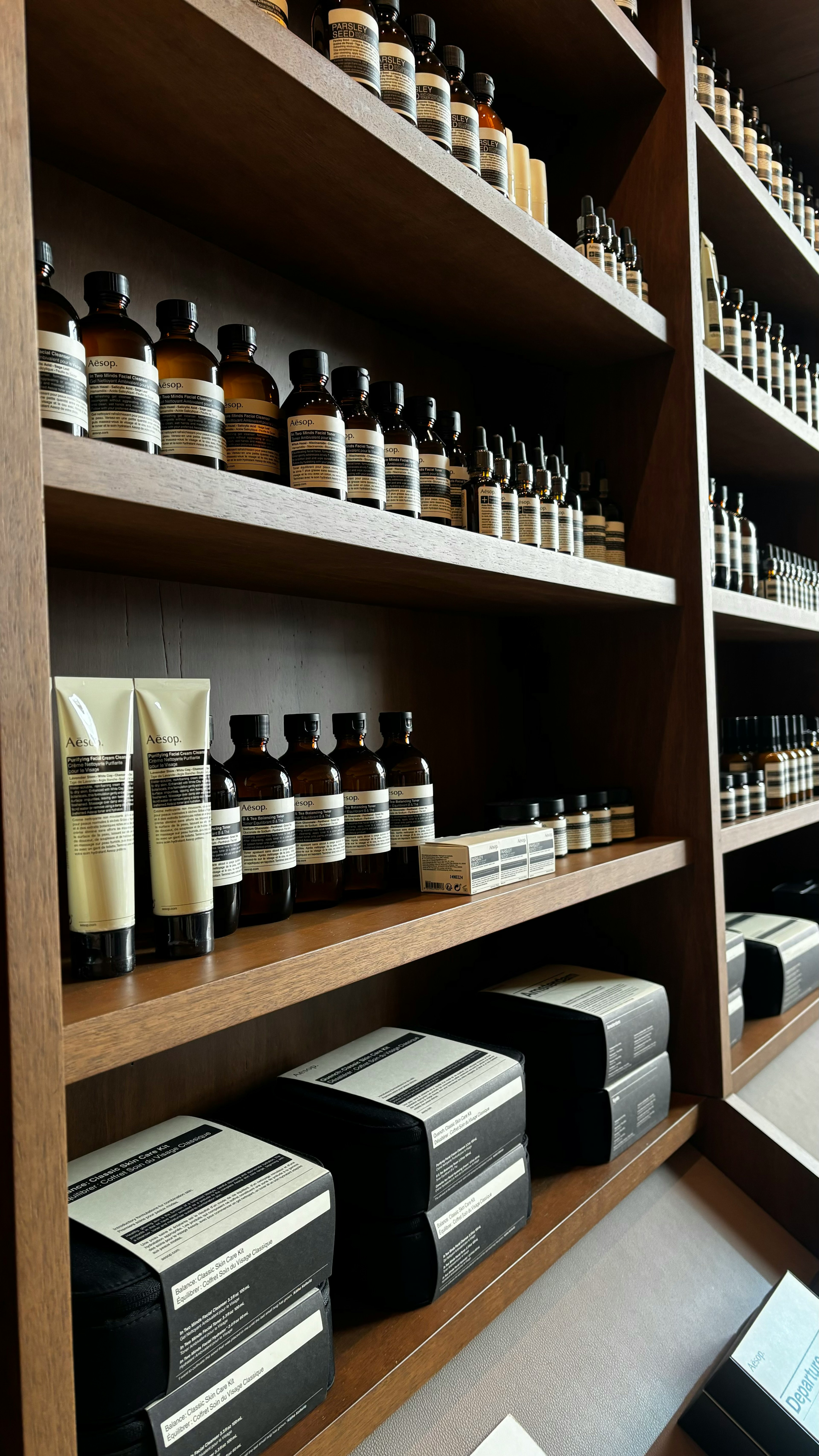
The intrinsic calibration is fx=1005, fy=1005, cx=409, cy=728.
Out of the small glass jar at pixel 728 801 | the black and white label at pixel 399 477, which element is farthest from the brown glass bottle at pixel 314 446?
the small glass jar at pixel 728 801

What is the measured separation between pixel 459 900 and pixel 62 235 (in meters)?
0.82

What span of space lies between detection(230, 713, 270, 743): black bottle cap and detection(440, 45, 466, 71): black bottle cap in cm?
86

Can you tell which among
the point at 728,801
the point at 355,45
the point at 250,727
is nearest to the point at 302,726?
the point at 250,727

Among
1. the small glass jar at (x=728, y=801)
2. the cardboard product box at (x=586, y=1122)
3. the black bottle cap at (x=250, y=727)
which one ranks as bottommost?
the cardboard product box at (x=586, y=1122)

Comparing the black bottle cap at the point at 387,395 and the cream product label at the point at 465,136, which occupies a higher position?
the cream product label at the point at 465,136

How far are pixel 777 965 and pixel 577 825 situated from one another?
814mm

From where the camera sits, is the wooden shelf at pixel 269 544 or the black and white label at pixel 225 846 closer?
the wooden shelf at pixel 269 544

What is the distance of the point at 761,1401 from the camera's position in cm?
114

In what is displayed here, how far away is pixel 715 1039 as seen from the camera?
1.66 m

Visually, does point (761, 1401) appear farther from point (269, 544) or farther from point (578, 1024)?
point (269, 544)

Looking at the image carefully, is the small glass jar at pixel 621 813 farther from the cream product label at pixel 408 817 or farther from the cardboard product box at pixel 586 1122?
the cream product label at pixel 408 817

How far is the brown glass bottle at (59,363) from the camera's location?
28.5 inches

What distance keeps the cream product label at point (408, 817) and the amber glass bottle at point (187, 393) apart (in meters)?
0.47

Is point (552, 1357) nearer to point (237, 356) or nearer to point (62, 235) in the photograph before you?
point (237, 356)
